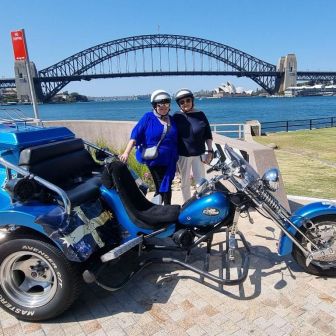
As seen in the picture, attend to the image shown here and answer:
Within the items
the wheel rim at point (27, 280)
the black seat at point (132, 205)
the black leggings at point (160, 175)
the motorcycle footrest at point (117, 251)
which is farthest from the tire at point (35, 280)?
the black leggings at point (160, 175)

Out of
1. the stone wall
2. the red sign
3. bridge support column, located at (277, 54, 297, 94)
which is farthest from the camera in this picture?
bridge support column, located at (277, 54, 297, 94)

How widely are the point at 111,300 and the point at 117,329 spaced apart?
0.43 meters

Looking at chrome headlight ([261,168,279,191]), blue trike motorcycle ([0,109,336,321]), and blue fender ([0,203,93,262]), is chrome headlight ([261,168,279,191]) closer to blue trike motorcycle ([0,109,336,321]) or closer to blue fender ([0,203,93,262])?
blue trike motorcycle ([0,109,336,321])

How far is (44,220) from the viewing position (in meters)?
2.94

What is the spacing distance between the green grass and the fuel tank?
3.72 meters

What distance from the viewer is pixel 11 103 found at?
5152 millimetres

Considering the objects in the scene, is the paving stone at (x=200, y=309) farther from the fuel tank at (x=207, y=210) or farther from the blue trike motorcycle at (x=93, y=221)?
the fuel tank at (x=207, y=210)

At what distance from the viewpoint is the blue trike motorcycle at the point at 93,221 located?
9.82ft

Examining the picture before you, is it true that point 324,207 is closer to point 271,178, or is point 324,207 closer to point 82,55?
point 271,178

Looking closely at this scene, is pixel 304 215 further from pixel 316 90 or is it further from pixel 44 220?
pixel 316 90

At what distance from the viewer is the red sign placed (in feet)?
26.9

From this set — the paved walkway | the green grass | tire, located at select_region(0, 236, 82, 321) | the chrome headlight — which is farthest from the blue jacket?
the green grass

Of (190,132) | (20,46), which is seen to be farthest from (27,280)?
(20,46)

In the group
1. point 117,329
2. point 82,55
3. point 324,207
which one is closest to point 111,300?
point 117,329
